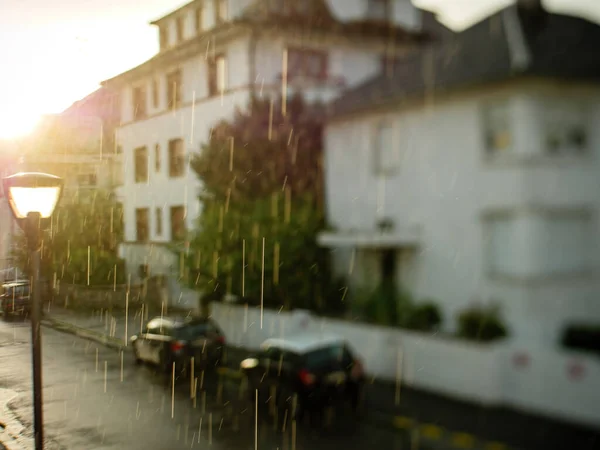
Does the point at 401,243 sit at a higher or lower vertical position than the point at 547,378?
higher

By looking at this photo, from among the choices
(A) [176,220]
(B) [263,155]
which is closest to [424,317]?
(B) [263,155]

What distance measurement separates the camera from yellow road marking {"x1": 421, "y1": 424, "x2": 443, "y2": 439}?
1152cm

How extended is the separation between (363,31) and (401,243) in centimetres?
1350

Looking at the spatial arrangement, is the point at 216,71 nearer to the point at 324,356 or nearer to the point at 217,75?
the point at 217,75

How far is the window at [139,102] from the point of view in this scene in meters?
34.2

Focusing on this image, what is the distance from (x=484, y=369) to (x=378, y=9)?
823 inches

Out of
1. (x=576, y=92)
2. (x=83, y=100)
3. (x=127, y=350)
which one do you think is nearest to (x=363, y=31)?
(x=576, y=92)

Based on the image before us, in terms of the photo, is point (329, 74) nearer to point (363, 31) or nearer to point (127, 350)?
point (363, 31)

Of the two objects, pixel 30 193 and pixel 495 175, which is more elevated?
pixel 495 175

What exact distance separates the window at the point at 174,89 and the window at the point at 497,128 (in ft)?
58.0

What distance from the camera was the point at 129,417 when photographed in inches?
531

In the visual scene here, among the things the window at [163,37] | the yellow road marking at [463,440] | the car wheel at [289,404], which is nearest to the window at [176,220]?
the window at [163,37]

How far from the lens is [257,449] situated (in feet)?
36.4

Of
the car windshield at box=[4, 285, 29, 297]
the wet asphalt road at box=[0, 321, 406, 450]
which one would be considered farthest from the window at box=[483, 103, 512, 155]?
the car windshield at box=[4, 285, 29, 297]
